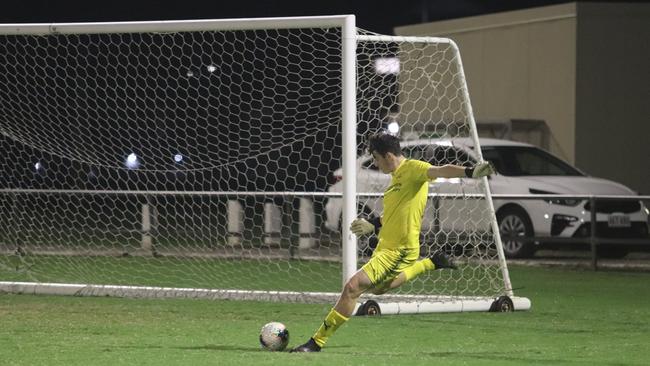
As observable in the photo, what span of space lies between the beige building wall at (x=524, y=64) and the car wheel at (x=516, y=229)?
383 cm

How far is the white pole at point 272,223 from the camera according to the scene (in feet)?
67.6

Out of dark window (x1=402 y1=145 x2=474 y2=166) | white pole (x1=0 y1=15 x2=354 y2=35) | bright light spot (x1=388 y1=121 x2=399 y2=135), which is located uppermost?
white pole (x1=0 y1=15 x2=354 y2=35)

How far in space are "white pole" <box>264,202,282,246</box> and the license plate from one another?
190 inches

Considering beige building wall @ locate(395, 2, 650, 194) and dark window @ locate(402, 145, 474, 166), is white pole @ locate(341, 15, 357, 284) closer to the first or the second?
dark window @ locate(402, 145, 474, 166)

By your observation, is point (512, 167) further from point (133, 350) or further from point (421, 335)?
point (133, 350)

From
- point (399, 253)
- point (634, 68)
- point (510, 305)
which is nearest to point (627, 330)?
point (510, 305)

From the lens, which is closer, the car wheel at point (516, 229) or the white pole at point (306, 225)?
the car wheel at point (516, 229)

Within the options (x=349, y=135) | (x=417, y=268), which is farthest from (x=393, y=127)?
(x=417, y=268)

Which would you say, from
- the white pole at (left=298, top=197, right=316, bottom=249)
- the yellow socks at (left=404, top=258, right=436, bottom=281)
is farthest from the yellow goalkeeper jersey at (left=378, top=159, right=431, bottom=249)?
the white pole at (left=298, top=197, right=316, bottom=249)

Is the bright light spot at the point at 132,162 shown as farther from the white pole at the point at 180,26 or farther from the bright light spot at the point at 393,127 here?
the white pole at the point at 180,26

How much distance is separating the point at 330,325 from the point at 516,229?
1018 cm

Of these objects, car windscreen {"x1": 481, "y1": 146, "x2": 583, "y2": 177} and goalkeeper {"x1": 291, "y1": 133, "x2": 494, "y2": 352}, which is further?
car windscreen {"x1": 481, "y1": 146, "x2": 583, "y2": 177}

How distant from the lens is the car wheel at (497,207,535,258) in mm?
20156

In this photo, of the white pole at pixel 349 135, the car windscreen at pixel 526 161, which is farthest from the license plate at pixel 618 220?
the white pole at pixel 349 135
